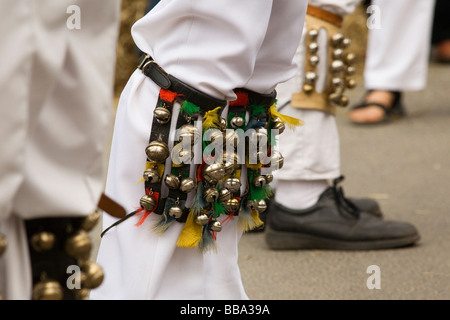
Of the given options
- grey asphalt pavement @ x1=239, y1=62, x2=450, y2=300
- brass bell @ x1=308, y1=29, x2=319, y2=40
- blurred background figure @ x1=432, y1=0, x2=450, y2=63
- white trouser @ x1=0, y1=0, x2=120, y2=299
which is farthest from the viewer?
blurred background figure @ x1=432, y1=0, x2=450, y2=63

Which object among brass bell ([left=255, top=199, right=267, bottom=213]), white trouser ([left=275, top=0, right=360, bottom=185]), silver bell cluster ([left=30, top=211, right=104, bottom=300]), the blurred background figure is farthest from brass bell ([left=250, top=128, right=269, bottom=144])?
the blurred background figure

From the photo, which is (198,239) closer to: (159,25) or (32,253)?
(159,25)

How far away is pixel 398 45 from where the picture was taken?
4078 millimetres

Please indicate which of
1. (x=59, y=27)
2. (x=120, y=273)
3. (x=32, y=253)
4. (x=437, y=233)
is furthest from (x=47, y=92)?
(x=437, y=233)

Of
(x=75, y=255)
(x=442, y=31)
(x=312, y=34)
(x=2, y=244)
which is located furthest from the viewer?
(x=442, y=31)

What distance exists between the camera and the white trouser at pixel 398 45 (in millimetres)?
4020

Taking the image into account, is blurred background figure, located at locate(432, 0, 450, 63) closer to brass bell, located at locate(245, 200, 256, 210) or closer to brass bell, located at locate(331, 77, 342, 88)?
brass bell, located at locate(331, 77, 342, 88)

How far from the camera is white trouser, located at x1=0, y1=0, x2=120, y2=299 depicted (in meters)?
0.86

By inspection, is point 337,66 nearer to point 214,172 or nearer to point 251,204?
point 251,204

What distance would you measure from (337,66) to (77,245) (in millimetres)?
1540

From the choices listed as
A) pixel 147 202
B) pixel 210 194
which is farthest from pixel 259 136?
pixel 147 202

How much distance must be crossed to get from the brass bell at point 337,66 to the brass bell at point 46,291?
158 cm

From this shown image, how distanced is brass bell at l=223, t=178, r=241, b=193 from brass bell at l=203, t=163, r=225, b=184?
52 millimetres

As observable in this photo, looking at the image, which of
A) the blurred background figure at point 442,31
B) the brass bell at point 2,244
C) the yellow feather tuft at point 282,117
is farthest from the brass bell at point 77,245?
the blurred background figure at point 442,31
